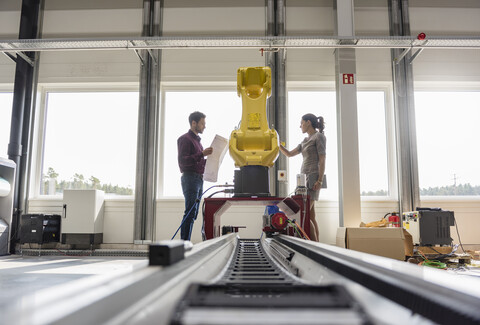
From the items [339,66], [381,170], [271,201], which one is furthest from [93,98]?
[381,170]

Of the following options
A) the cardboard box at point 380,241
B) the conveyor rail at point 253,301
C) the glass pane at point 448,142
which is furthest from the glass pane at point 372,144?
the conveyor rail at point 253,301

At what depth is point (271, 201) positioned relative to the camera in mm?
2842

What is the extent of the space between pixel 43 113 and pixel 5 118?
0.69 m

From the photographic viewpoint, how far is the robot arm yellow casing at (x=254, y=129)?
2971 millimetres

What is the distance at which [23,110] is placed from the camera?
561cm

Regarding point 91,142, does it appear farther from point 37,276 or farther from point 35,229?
point 37,276

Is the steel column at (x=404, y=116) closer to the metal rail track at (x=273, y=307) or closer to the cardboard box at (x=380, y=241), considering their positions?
the cardboard box at (x=380, y=241)

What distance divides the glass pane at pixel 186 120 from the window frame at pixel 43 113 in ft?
1.96

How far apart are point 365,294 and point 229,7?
5.71 m

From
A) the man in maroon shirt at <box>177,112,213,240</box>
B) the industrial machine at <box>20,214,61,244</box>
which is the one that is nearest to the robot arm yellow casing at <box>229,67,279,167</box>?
the man in maroon shirt at <box>177,112,213,240</box>

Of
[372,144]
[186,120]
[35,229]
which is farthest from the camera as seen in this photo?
[186,120]

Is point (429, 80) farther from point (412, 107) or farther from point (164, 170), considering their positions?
point (164, 170)

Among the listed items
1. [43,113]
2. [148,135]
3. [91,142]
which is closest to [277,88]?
[148,135]

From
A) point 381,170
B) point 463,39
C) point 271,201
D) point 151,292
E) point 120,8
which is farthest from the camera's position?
point 120,8
